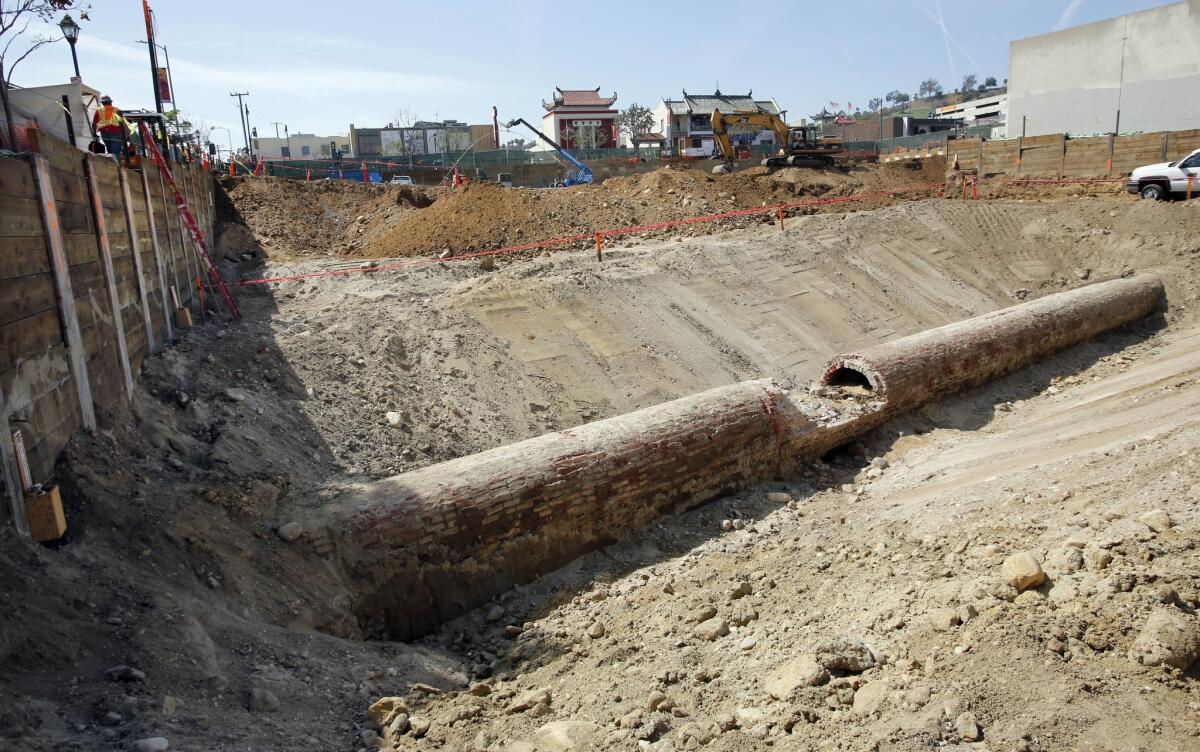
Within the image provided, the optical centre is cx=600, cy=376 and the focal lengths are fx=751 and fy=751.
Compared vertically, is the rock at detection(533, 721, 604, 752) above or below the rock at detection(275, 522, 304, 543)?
below

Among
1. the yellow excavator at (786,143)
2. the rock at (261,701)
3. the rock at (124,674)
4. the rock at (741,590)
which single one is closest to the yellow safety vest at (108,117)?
the rock at (124,674)

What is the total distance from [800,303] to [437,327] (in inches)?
268

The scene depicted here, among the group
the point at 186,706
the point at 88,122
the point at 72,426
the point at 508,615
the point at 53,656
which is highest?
the point at 88,122

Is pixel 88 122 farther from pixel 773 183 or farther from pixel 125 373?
pixel 773 183

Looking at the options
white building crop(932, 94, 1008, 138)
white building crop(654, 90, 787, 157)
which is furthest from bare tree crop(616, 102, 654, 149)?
white building crop(932, 94, 1008, 138)

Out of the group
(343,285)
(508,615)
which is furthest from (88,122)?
(508,615)

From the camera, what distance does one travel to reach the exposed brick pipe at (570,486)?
Answer: 17.8 ft

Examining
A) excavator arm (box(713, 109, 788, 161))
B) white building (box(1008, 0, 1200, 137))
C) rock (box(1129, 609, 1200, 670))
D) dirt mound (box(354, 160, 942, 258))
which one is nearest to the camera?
rock (box(1129, 609, 1200, 670))

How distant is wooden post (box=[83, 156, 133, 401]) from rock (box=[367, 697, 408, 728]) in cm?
356

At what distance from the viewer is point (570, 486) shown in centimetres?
622

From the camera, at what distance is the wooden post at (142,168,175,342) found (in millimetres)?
7934

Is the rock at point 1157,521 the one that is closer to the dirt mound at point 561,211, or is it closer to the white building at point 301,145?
the dirt mound at point 561,211

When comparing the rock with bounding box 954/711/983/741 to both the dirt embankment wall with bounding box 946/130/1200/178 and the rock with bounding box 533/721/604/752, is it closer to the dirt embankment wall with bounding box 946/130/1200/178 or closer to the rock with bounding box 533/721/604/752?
the rock with bounding box 533/721/604/752

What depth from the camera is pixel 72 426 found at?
4887mm
